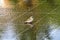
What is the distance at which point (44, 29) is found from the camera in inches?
117

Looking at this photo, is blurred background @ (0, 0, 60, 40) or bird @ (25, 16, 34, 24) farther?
bird @ (25, 16, 34, 24)

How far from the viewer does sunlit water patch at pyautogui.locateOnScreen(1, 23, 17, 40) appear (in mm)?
2789

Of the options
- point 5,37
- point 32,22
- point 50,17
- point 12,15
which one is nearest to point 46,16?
point 50,17

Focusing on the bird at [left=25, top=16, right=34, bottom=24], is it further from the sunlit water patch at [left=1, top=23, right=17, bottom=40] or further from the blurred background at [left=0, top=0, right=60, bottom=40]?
the sunlit water patch at [left=1, top=23, right=17, bottom=40]

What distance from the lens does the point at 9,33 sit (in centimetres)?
289

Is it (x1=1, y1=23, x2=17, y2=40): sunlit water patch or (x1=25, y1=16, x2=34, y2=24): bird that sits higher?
(x1=25, y1=16, x2=34, y2=24): bird

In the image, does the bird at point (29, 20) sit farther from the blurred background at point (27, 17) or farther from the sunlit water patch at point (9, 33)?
the sunlit water patch at point (9, 33)

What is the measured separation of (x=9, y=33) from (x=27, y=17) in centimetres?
61

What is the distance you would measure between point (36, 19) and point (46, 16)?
0.21 metres

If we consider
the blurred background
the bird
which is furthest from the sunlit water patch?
the bird

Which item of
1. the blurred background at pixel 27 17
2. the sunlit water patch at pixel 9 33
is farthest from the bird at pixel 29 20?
the sunlit water patch at pixel 9 33

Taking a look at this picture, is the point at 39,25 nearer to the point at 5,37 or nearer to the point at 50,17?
the point at 50,17

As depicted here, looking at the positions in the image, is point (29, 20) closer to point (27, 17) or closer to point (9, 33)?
point (27, 17)

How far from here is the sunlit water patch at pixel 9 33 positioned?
9.15ft
